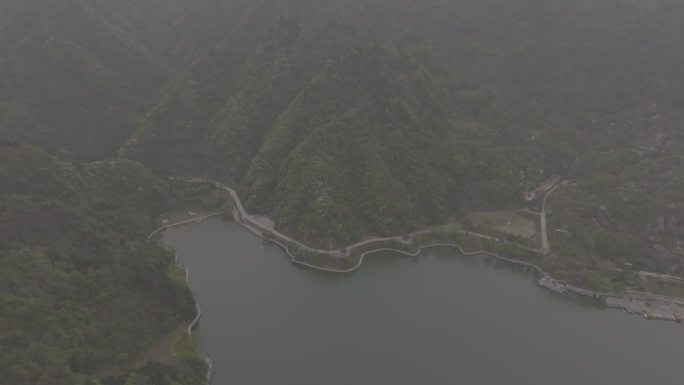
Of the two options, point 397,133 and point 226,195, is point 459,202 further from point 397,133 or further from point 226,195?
point 226,195

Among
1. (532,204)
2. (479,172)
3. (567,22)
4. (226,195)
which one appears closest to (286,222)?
(226,195)

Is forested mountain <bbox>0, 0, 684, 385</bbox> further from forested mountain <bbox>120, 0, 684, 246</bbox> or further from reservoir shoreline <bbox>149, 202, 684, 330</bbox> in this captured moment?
reservoir shoreline <bbox>149, 202, 684, 330</bbox>

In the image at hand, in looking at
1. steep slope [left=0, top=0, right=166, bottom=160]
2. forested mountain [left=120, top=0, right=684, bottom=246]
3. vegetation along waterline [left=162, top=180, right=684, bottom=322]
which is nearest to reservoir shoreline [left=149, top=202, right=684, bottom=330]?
vegetation along waterline [left=162, top=180, right=684, bottom=322]

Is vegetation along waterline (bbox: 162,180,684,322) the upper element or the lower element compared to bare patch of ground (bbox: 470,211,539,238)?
lower

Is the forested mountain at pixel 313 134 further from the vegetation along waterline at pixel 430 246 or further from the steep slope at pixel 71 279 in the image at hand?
the vegetation along waterline at pixel 430 246

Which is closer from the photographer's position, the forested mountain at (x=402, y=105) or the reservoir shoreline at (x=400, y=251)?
the reservoir shoreline at (x=400, y=251)

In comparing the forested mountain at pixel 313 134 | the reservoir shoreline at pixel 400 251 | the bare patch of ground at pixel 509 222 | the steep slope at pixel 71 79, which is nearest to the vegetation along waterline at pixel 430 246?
the reservoir shoreline at pixel 400 251
